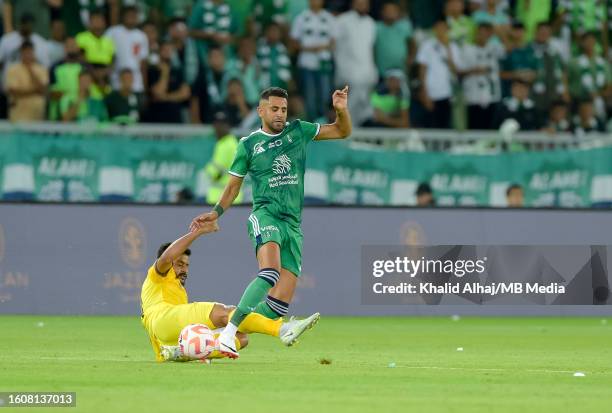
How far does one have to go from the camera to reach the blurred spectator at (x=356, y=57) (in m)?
26.2

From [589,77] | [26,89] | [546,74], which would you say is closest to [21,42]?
[26,89]

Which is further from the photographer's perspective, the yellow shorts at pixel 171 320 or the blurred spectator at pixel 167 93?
the blurred spectator at pixel 167 93

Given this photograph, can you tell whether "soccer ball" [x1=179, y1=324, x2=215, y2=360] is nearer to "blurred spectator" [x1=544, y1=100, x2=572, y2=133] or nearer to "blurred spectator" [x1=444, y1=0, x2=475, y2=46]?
"blurred spectator" [x1=544, y1=100, x2=572, y2=133]

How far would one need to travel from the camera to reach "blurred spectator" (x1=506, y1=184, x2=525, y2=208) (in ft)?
77.6

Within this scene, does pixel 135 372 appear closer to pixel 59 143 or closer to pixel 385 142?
pixel 59 143

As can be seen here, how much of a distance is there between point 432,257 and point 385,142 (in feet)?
8.85

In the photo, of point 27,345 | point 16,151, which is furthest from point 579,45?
point 27,345

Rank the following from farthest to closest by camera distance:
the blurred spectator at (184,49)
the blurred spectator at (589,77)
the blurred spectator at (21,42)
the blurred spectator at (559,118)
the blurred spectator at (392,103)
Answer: the blurred spectator at (589,77), the blurred spectator at (559,118), the blurred spectator at (392,103), the blurred spectator at (184,49), the blurred spectator at (21,42)

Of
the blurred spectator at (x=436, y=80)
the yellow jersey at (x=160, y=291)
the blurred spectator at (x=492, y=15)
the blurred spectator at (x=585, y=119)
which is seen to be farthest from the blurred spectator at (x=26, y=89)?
the yellow jersey at (x=160, y=291)

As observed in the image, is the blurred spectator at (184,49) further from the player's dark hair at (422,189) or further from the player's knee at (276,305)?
the player's knee at (276,305)

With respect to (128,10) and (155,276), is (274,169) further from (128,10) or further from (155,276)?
(128,10)

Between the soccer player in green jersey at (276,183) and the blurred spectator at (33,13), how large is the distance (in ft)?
38.6

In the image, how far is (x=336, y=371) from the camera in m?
12.7

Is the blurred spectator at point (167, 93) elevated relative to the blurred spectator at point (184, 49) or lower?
lower
